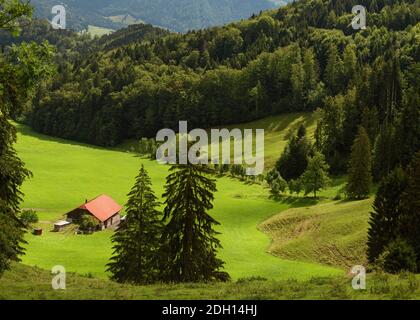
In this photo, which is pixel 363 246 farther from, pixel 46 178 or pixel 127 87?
pixel 127 87

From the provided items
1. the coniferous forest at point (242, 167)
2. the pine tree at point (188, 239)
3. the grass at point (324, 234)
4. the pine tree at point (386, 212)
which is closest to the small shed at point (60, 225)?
the coniferous forest at point (242, 167)

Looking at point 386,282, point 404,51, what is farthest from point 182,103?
point 386,282

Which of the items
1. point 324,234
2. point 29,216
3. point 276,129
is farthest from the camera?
point 276,129

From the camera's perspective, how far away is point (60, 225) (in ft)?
246

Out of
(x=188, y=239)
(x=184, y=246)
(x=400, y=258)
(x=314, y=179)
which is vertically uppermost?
(x=314, y=179)

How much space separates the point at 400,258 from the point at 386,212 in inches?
438

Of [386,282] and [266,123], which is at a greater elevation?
[266,123]

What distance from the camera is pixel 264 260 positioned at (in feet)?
196

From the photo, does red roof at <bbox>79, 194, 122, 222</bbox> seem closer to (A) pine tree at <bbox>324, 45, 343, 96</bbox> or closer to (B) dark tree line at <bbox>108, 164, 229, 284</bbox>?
(B) dark tree line at <bbox>108, 164, 229, 284</bbox>

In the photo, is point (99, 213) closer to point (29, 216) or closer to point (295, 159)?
point (29, 216)

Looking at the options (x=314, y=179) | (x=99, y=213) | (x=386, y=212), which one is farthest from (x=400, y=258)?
(x=314, y=179)

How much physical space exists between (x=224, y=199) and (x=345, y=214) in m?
31.7

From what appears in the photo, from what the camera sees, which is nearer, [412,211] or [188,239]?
[188,239]
